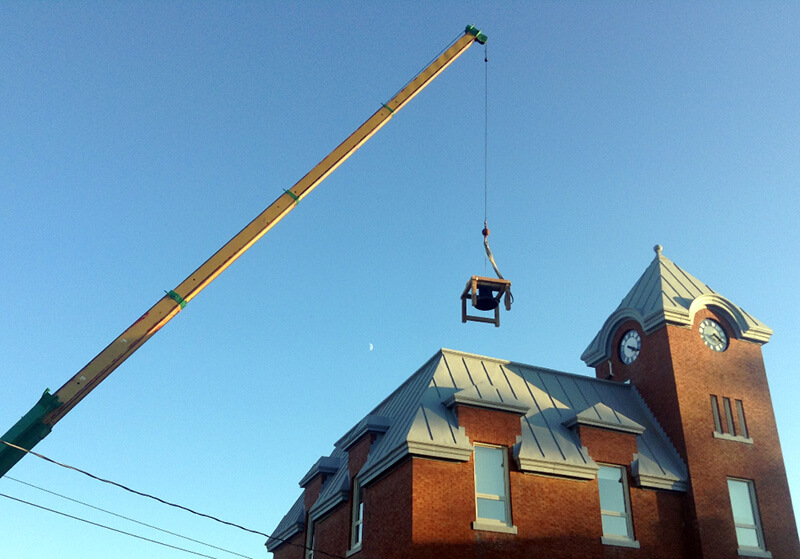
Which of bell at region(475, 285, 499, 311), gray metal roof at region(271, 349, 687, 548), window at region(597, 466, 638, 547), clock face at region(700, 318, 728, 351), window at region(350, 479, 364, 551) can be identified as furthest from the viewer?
clock face at region(700, 318, 728, 351)

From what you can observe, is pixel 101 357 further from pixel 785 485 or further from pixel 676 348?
pixel 785 485

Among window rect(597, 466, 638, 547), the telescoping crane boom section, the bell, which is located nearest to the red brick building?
window rect(597, 466, 638, 547)

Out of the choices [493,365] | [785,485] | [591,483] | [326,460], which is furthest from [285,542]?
[785,485]

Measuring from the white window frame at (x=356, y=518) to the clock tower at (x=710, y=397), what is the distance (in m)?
9.97

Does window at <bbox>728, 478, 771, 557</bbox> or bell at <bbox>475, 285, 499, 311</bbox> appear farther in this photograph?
window at <bbox>728, 478, 771, 557</bbox>

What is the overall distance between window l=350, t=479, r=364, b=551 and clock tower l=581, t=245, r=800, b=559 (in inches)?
392

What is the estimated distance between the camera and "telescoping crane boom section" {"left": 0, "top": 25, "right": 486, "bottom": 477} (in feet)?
65.6

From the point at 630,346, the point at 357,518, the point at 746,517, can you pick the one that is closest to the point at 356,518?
the point at 357,518

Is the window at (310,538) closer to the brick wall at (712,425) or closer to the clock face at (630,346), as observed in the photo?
the brick wall at (712,425)

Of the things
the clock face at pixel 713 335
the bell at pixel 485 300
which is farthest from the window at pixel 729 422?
the bell at pixel 485 300

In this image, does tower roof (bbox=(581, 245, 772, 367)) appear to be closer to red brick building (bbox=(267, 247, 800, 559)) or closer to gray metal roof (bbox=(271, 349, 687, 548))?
red brick building (bbox=(267, 247, 800, 559))

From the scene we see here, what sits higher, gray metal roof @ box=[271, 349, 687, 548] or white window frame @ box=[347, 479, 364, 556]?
gray metal roof @ box=[271, 349, 687, 548]

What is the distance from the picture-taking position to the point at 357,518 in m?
25.1

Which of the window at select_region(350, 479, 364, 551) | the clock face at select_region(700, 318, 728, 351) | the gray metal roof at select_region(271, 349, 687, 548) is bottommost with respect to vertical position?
the window at select_region(350, 479, 364, 551)
